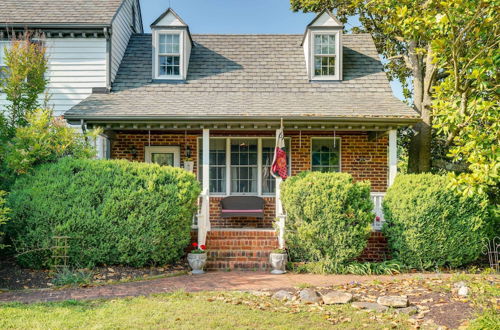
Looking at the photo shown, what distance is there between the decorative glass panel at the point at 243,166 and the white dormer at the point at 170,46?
2.62 metres

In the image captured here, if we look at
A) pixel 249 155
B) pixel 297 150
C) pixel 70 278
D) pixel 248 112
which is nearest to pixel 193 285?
pixel 70 278

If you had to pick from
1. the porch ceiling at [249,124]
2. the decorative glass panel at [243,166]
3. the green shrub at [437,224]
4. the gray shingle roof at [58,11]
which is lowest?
the green shrub at [437,224]

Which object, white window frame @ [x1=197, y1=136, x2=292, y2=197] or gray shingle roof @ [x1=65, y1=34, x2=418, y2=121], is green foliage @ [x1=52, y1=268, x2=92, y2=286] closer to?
gray shingle roof @ [x1=65, y1=34, x2=418, y2=121]

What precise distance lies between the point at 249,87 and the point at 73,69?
495 centimetres

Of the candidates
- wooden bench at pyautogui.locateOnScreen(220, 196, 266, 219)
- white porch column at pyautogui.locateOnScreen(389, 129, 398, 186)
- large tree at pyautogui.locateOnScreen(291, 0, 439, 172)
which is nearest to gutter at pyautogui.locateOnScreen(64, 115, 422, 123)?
white porch column at pyautogui.locateOnScreen(389, 129, 398, 186)

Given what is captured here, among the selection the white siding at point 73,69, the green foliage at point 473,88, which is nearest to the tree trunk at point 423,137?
the green foliage at point 473,88

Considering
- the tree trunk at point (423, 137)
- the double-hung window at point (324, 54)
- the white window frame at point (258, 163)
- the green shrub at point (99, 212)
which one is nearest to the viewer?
the green shrub at point (99, 212)

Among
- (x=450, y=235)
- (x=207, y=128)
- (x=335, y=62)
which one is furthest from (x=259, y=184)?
(x=450, y=235)

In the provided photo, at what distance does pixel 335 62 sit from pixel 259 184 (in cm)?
426

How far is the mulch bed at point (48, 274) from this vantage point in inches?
268

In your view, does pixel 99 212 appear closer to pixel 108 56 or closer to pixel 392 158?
pixel 108 56

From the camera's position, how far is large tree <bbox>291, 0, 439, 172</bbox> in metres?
7.65

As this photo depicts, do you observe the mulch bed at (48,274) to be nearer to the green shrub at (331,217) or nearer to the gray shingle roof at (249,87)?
the green shrub at (331,217)

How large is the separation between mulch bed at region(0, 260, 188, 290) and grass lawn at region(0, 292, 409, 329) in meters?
1.42
